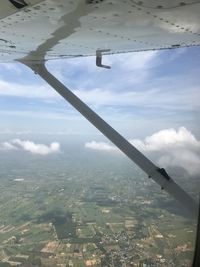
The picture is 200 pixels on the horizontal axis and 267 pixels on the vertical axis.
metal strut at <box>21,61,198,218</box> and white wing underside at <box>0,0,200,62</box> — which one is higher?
white wing underside at <box>0,0,200,62</box>

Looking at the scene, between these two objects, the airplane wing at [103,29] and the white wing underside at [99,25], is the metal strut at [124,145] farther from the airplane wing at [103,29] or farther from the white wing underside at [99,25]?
the white wing underside at [99,25]

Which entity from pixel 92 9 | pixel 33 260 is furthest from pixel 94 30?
pixel 33 260

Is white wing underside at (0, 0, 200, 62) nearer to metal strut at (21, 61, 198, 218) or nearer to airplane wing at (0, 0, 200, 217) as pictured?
airplane wing at (0, 0, 200, 217)

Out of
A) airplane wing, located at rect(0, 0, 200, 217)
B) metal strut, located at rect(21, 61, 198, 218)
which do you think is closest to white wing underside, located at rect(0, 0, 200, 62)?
airplane wing, located at rect(0, 0, 200, 217)

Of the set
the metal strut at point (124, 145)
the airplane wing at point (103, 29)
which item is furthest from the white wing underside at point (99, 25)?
the metal strut at point (124, 145)

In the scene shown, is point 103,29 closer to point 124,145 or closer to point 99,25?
point 99,25
